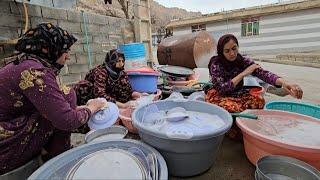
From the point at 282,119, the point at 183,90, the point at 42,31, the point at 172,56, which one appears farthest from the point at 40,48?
the point at 172,56

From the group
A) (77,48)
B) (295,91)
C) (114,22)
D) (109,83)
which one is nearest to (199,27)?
(114,22)

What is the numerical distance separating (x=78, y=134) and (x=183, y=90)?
5.23 ft

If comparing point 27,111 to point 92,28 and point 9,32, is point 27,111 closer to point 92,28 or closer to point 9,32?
point 9,32

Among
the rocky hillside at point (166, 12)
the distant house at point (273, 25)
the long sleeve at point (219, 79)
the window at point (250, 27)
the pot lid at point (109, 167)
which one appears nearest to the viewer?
the pot lid at point (109, 167)

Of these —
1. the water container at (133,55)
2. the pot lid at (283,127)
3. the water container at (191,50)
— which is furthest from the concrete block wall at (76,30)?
the pot lid at (283,127)

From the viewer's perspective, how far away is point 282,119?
1.74 meters

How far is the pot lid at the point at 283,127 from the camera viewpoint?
142cm

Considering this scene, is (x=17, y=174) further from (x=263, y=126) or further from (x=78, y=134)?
(x=263, y=126)

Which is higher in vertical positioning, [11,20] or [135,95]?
[11,20]

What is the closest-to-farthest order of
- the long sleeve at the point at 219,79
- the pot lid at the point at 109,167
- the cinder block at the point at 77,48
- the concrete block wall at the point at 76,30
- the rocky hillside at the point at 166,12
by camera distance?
the pot lid at the point at 109,167 < the long sleeve at the point at 219,79 < the concrete block wall at the point at 76,30 < the cinder block at the point at 77,48 < the rocky hillside at the point at 166,12

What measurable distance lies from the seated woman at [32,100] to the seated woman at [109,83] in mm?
1024

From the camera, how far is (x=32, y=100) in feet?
4.27

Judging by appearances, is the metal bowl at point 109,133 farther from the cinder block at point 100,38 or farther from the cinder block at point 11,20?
the cinder block at point 100,38

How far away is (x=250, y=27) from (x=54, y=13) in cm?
1480
